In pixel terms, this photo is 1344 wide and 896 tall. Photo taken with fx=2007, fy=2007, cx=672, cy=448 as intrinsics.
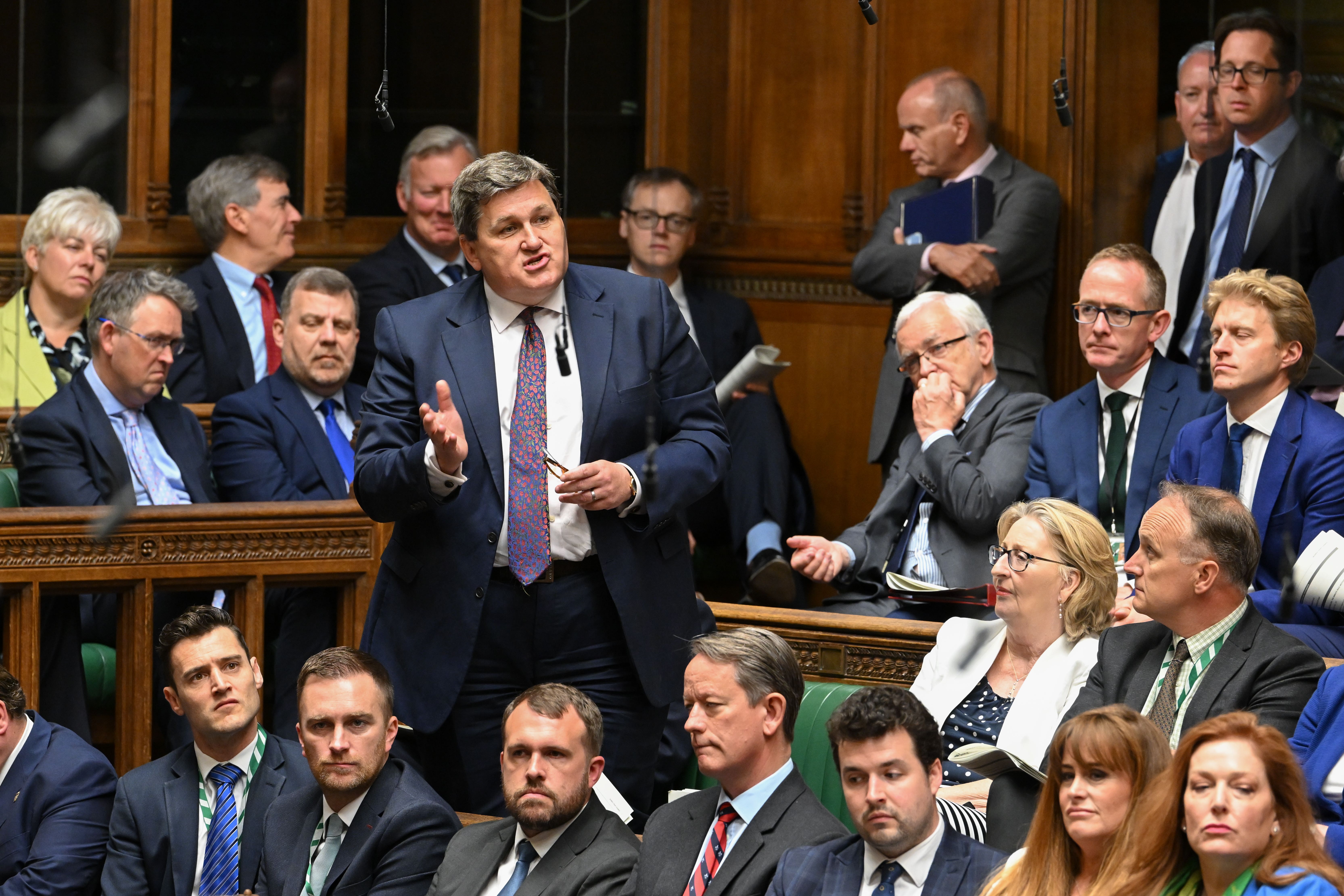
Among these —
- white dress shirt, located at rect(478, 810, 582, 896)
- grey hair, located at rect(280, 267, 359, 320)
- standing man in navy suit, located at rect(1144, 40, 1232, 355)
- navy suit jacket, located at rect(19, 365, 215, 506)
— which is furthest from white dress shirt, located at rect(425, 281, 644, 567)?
standing man in navy suit, located at rect(1144, 40, 1232, 355)

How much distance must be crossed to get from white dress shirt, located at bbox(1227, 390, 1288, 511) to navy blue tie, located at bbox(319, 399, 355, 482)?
7.24ft

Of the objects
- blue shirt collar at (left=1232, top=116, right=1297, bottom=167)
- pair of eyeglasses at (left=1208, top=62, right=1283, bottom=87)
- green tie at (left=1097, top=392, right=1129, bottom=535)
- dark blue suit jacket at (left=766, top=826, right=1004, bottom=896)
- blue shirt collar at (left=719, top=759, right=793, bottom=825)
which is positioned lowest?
dark blue suit jacket at (left=766, top=826, right=1004, bottom=896)

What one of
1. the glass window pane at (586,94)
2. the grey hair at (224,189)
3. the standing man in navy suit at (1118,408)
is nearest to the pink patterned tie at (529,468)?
the standing man in navy suit at (1118,408)

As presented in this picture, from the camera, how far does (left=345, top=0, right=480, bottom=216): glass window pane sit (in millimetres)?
6395

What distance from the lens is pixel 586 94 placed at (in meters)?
6.46

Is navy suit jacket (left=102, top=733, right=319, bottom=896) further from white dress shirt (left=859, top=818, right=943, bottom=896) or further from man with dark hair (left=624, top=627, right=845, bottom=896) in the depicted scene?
white dress shirt (left=859, top=818, right=943, bottom=896)

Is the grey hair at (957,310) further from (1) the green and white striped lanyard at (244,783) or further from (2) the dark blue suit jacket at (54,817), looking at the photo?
(2) the dark blue suit jacket at (54,817)

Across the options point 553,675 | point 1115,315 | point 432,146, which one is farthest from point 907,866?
point 432,146

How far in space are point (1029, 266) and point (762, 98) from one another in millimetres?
1279

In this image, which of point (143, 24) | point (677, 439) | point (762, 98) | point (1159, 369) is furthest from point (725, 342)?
point (677, 439)

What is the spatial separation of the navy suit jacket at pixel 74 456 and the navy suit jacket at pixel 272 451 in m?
0.14

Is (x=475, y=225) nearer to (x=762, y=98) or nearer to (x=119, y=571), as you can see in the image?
(x=119, y=571)

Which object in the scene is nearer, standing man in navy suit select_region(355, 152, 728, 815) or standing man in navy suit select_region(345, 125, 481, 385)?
standing man in navy suit select_region(355, 152, 728, 815)

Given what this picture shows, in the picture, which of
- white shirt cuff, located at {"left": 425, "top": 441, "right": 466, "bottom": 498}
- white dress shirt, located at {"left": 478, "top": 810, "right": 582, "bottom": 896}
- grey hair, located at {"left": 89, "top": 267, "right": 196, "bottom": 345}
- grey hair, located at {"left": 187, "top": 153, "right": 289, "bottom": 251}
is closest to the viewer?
white shirt cuff, located at {"left": 425, "top": 441, "right": 466, "bottom": 498}
